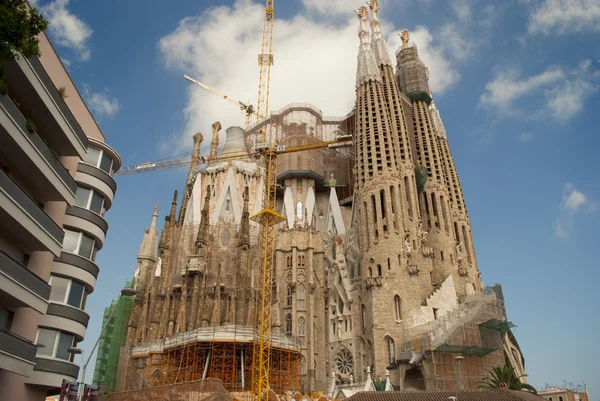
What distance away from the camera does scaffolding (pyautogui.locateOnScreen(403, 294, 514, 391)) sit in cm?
4372

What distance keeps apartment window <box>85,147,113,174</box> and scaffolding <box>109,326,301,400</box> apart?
2256 centimetres

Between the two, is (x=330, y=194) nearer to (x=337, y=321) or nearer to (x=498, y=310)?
(x=337, y=321)

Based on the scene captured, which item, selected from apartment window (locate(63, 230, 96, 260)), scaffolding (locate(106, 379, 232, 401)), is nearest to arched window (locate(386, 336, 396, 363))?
scaffolding (locate(106, 379, 232, 401))

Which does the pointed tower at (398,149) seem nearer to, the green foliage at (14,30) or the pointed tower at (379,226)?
the pointed tower at (379,226)

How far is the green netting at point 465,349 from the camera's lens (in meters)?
43.7

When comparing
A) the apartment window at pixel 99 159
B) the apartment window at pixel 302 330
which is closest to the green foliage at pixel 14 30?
the apartment window at pixel 99 159

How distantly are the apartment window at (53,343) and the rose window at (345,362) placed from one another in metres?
34.4

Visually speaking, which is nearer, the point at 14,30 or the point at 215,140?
the point at 14,30

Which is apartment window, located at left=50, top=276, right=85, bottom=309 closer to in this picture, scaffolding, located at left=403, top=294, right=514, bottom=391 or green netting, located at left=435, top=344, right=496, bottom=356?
scaffolding, located at left=403, top=294, right=514, bottom=391

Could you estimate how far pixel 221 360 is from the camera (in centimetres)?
4812

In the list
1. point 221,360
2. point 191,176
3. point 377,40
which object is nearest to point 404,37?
point 377,40

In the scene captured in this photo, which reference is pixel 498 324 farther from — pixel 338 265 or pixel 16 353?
pixel 16 353

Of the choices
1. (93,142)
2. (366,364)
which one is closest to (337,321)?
(366,364)

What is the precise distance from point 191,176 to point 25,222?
57963 millimetres
